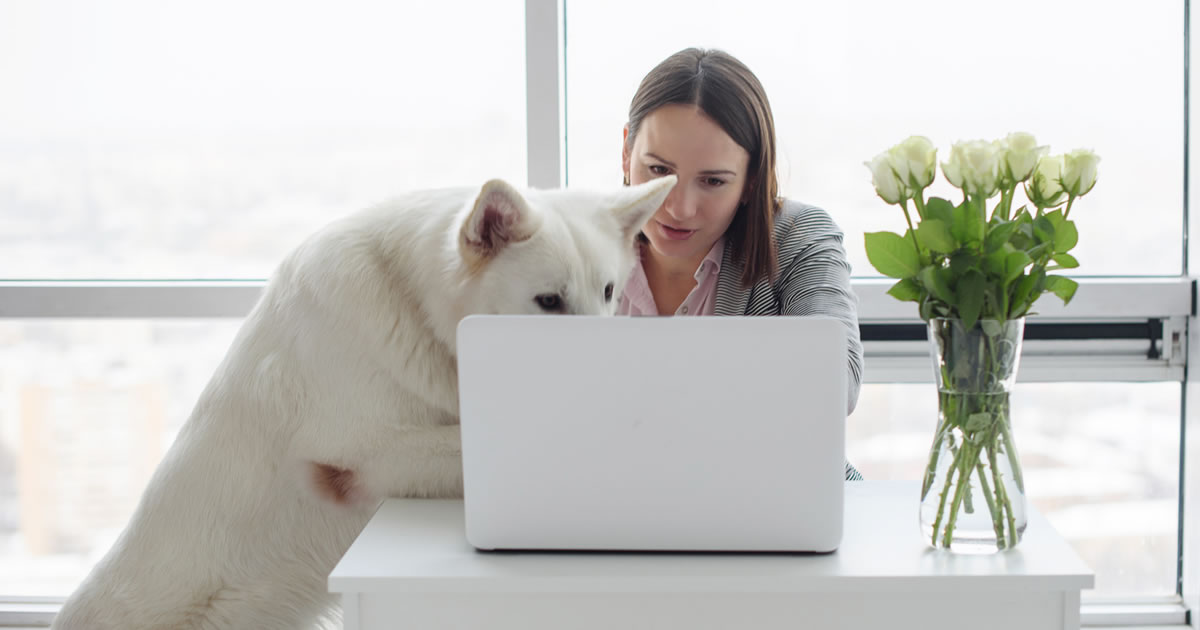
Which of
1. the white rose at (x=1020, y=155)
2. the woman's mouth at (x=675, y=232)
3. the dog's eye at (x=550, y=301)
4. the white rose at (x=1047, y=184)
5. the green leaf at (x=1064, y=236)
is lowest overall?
the dog's eye at (x=550, y=301)

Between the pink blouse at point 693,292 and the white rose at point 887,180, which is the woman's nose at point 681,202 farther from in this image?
the white rose at point 887,180

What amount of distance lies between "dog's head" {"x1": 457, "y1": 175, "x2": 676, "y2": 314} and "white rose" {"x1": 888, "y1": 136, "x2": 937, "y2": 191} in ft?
1.55

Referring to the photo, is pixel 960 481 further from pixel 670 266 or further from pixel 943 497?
pixel 670 266

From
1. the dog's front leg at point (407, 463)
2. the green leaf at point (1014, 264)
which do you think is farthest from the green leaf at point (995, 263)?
the dog's front leg at point (407, 463)

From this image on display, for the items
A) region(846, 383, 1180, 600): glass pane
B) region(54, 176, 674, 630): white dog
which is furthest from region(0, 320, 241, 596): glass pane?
region(846, 383, 1180, 600): glass pane

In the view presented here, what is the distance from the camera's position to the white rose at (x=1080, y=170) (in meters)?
0.94

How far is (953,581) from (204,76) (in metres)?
2.34

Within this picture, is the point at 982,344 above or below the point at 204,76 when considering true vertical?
below

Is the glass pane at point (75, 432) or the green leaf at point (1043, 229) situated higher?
the green leaf at point (1043, 229)

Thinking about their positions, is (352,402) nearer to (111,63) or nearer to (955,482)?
(955,482)

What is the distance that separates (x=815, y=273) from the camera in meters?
1.76

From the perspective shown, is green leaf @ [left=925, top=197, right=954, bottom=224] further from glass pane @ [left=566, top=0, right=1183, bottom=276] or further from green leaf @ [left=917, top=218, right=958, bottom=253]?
glass pane @ [left=566, top=0, right=1183, bottom=276]

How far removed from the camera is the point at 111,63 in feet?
8.29

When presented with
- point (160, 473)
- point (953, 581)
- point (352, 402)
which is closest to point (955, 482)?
point (953, 581)
